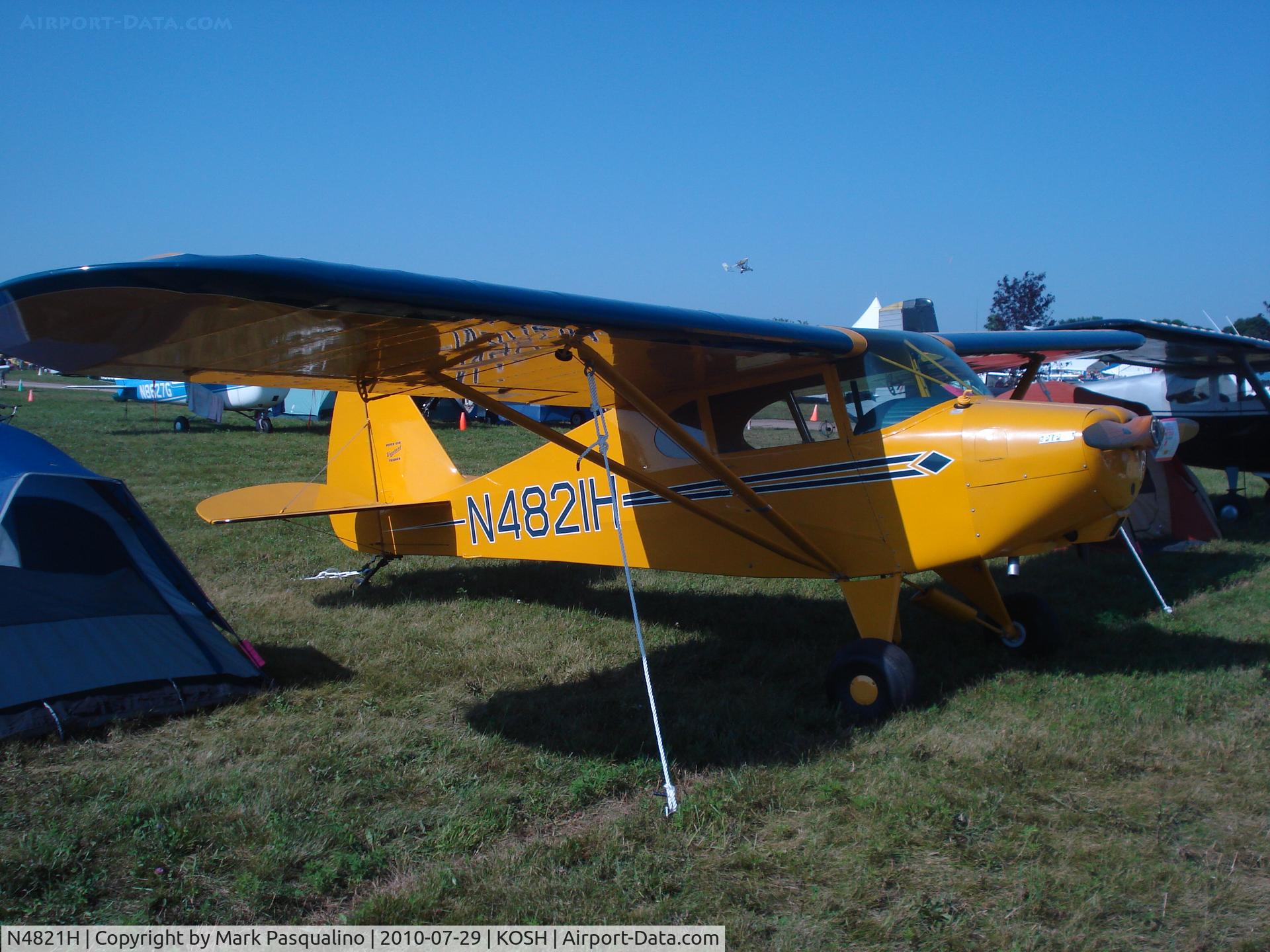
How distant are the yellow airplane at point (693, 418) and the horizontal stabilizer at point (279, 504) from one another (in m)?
0.03

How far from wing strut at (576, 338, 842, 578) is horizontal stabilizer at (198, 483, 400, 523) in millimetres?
3397

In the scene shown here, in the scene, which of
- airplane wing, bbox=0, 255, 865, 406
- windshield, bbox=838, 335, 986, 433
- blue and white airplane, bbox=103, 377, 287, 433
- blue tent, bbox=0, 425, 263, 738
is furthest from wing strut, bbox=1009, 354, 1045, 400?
blue and white airplane, bbox=103, 377, 287, 433

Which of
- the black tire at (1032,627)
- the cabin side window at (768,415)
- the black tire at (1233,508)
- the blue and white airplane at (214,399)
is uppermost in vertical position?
the blue and white airplane at (214,399)

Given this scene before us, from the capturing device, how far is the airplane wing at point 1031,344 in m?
7.00

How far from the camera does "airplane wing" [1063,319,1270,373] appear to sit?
961 centimetres

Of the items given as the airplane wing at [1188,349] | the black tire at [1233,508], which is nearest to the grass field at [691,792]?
the airplane wing at [1188,349]

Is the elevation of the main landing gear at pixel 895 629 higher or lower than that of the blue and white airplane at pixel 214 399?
lower

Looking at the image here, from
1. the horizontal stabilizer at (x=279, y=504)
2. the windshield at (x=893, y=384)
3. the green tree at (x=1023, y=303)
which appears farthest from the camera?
the green tree at (x=1023, y=303)

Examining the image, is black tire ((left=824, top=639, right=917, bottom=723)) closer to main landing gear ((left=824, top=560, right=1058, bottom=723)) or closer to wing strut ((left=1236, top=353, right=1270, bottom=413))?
main landing gear ((left=824, top=560, right=1058, bottom=723))

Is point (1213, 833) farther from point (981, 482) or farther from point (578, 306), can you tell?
point (578, 306)

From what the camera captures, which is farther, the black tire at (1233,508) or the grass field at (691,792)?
the black tire at (1233,508)

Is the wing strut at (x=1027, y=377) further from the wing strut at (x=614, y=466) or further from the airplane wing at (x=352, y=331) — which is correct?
the wing strut at (x=614, y=466)

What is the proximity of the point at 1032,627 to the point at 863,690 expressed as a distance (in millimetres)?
1850

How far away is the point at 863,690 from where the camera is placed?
4.72m
